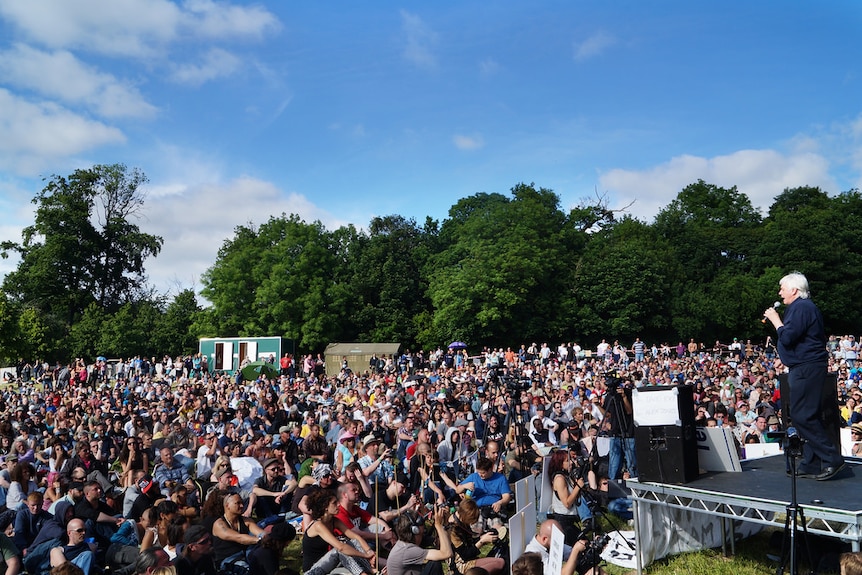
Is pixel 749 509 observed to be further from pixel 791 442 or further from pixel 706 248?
pixel 706 248

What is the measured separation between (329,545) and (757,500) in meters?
3.66

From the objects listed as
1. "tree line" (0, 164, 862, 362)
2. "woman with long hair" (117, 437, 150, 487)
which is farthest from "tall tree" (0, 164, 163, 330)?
"woman with long hair" (117, 437, 150, 487)

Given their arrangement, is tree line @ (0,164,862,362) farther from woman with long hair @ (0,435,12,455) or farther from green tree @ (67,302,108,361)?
woman with long hair @ (0,435,12,455)

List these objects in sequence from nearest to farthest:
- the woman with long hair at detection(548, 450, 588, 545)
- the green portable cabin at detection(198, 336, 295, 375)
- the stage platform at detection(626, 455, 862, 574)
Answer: the stage platform at detection(626, 455, 862, 574), the woman with long hair at detection(548, 450, 588, 545), the green portable cabin at detection(198, 336, 295, 375)

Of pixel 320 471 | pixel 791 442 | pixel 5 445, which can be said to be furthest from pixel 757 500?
pixel 5 445

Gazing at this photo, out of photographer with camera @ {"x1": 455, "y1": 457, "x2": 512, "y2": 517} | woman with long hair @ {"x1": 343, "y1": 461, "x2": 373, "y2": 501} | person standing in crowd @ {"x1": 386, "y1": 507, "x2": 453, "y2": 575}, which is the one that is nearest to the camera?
person standing in crowd @ {"x1": 386, "y1": 507, "x2": 453, "y2": 575}

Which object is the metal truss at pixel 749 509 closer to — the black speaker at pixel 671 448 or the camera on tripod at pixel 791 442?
the black speaker at pixel 671 448

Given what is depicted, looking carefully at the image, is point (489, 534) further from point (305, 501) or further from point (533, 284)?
point (533, 284)

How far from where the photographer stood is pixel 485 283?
128 ft

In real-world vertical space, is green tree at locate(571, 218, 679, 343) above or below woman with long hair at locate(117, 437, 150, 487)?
above

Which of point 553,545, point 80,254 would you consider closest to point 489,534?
point 553,545

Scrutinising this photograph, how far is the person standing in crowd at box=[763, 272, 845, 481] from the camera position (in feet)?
17.3

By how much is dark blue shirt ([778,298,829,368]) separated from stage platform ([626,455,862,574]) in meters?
1.01

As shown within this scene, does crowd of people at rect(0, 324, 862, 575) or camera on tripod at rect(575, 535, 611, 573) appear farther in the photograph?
crowd of people at rect(0, 324, 862, 575)
